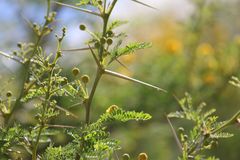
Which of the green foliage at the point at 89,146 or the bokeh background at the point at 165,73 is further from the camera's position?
the bokeh background at the point at 165,73

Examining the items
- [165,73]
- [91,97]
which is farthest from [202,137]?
[165,73]

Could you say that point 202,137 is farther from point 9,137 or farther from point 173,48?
point 173,48

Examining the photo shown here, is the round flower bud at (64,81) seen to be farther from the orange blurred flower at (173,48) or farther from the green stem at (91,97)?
the orange blurred flower at (173,48)

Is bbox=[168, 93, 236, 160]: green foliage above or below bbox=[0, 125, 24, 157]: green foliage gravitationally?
below

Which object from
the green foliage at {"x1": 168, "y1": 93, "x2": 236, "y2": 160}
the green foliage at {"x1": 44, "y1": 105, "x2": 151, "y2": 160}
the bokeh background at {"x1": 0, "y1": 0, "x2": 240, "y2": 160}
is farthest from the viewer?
the bokeh background at {"x1": 0, "y1": 0, "x2": 240, "y2": 160}

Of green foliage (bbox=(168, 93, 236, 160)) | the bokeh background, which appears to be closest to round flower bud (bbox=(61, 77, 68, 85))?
green foliage (bbox=(168, 93, 236, 160))

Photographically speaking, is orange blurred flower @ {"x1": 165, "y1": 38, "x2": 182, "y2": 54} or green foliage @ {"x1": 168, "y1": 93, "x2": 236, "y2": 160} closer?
green foliage @ {"x1": 168, "y1": 93, "x2": 236, "y2": 160}

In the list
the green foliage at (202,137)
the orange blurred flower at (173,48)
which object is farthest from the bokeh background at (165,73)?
the green foliage at (202,137)

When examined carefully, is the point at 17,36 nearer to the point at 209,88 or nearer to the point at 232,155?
the point at 209,88

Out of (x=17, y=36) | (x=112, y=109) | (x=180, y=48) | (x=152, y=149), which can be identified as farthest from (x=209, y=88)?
(x=112, y=109)

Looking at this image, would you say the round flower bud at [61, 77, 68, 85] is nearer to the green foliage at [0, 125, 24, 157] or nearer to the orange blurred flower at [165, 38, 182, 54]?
the green foliage at [0, 125, 24, 157]

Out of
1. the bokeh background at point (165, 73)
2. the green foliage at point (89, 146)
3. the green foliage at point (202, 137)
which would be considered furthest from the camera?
the bokeh background at point (165, 73)
